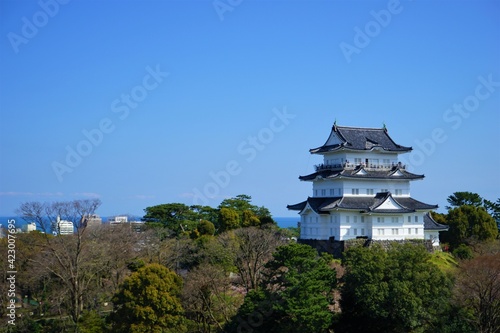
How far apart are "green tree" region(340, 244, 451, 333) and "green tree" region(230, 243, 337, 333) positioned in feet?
3.97

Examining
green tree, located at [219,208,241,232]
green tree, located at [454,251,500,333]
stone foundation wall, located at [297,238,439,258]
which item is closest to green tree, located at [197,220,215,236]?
green tree, located at [219,208,241,232]

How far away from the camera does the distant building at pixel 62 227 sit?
97.2 feet

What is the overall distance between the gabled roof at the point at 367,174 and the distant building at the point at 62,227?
1664 cm

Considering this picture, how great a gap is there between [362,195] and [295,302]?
15184 millimetres

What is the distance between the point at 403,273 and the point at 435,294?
5.30 ft

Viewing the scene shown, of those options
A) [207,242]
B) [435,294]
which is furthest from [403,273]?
[207,242]

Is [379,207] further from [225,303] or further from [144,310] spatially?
A: [144,310]

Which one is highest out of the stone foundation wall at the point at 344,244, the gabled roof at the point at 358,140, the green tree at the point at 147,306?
the gabled roof at the point at 358,140

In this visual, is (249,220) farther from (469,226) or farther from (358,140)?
(469,226)

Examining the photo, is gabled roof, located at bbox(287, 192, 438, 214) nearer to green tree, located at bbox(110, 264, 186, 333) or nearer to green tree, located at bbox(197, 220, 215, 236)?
green tree, located at bbox(197, 220, 215, 236)

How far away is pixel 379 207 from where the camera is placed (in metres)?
37.0

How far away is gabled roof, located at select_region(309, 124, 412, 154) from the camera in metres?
39.2

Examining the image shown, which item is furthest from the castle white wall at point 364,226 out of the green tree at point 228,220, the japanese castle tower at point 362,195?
the green tree at point 228,220

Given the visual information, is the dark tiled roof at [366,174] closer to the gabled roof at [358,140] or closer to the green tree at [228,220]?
the gabled roof at [358,140]
